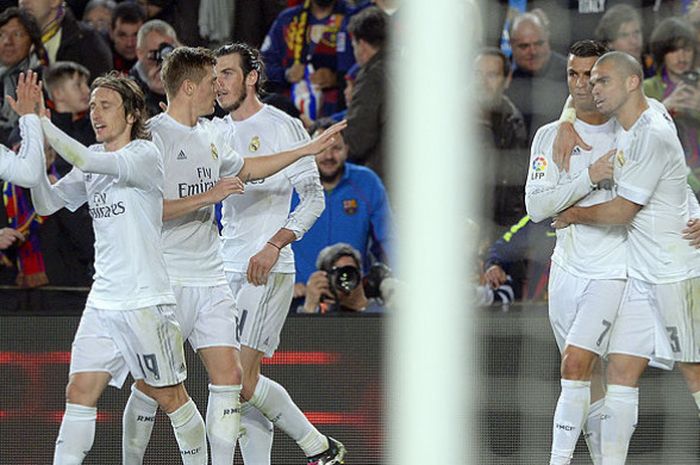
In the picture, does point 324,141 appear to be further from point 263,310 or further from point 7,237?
point 7,237

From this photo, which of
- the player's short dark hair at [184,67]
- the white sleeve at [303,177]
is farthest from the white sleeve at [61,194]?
the white sleeve at [303,177]

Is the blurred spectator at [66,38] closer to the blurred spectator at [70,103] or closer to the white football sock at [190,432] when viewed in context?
the blurred spectator at [70,103]

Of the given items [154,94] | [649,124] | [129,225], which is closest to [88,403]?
[129,225]

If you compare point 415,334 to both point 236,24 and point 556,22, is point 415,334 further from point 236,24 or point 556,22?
point 236,24

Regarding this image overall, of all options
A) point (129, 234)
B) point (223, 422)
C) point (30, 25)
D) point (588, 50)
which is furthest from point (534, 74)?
point (30, 25)

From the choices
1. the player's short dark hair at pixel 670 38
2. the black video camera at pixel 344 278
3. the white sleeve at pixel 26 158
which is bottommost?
the black video camera at pixel 344 278

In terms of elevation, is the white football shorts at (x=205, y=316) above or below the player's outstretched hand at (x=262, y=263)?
below

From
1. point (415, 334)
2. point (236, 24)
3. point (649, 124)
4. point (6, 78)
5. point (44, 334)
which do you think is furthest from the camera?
point (236, 24)

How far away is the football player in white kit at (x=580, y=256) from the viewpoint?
4668 mm

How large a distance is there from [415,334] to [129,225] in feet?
8.37

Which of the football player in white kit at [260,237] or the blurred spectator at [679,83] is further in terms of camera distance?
the blurred spectator at [679,83]

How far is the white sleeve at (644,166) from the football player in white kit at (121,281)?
1.50 m

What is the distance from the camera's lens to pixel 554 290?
15.9 feet

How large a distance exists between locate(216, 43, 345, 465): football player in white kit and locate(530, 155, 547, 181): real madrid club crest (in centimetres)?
78
